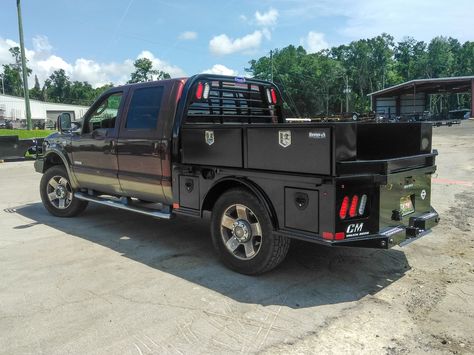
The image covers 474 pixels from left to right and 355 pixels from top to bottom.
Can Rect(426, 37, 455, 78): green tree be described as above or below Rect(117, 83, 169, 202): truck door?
above

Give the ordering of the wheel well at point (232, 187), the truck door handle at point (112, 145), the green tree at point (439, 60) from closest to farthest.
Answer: the wheel well at point (232, 187) < the truck door handle at point (112, 145) < the green tree at point (439, 60)

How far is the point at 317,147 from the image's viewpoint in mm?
4094

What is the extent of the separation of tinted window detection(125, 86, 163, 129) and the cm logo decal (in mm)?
2869

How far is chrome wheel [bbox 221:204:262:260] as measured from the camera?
484 cm

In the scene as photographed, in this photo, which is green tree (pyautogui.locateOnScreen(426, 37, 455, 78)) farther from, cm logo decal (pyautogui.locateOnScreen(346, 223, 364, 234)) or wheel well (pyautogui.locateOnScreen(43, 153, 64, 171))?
cm logo decal (pyautogui.locateOnScreen(346, 223, 364, 234))

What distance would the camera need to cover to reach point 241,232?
4.92 m

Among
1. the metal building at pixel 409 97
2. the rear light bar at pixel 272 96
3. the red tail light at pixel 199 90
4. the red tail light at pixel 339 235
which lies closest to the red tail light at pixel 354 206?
the red tail light at pixel 339 235

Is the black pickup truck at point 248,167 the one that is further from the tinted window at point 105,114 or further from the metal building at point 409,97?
the metal building at point 409,97

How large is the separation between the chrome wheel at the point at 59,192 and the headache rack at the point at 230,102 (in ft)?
10.2

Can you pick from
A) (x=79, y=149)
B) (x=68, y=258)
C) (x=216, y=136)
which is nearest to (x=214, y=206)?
(x=216, y=136)

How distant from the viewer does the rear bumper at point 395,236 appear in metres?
4.24

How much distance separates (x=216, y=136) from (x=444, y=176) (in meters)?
9.03

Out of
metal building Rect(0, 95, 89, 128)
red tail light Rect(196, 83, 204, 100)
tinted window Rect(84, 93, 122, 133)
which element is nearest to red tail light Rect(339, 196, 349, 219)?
red tail light Rect(196, 83, 204, 100)

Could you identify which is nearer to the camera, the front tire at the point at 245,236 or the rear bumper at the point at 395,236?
the rear bumper at the point at 395,236
